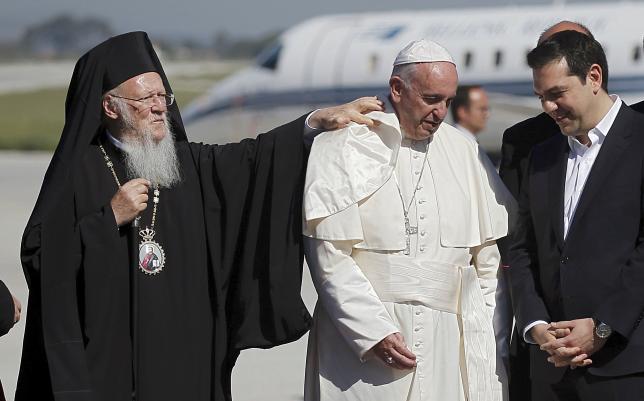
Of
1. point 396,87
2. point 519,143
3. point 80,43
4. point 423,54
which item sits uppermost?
point 80,43

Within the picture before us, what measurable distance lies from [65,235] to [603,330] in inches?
74.7

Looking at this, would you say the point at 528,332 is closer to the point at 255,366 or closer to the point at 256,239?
the point at 256,239

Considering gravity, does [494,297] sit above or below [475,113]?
below

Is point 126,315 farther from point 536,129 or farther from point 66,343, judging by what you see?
point 536,129

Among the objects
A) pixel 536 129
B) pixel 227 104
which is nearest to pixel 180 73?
pixel 227 104

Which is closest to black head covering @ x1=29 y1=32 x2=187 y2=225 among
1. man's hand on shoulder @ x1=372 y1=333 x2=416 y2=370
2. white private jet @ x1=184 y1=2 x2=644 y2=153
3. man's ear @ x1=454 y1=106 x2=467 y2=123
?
man's hand on shoulder @ x1=372 y1=333 x2=416 y2=370

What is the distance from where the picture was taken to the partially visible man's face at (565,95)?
4230mm

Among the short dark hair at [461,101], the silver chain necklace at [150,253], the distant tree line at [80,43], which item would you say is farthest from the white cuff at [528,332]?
the distant tree line at [80,43]

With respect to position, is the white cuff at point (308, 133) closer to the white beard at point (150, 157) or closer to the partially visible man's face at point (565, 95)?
the white beard at point (150, 157)

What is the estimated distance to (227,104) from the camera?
2275cm

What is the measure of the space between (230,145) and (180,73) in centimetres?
10402

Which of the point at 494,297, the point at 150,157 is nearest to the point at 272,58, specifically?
the point at 150,157

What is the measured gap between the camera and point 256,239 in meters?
4.73

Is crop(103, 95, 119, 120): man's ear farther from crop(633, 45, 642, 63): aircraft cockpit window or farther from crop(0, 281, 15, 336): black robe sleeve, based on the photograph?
crop(633, 45, 642, 63): aircraft cockpit window
